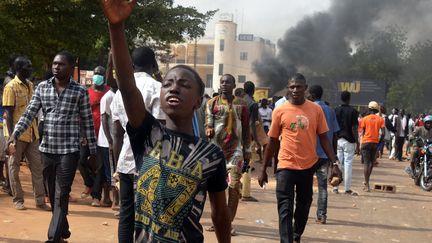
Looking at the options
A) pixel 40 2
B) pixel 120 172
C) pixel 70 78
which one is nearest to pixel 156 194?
pixel 120 172

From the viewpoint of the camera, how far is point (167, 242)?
2865 millimetres

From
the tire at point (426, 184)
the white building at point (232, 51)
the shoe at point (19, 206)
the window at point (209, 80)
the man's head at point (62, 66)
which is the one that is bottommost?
the tire at point (426, 184)

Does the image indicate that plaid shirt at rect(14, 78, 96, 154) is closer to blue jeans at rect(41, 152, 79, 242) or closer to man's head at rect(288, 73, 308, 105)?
blue jeans at rect(41, 152, 79, 242)

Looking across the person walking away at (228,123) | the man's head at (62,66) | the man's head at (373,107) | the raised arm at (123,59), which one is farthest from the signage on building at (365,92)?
the raised arm at (123,59)

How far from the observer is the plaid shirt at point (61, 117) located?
5.93m

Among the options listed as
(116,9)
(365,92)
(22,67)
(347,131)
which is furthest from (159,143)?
(365,92)

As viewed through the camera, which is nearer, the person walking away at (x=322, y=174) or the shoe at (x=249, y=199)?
the person walking away at (x=322, y=174)

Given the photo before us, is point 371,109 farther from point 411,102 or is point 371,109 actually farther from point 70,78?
point 411,102

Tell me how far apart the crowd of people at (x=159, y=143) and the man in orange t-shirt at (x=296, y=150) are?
0.01 m

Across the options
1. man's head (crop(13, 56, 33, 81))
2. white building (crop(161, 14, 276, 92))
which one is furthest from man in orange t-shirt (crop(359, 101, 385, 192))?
white building (crop(161, 14, 276, 92))

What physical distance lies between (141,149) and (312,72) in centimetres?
5018

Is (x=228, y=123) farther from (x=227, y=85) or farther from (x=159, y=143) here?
(x=159, y=143)

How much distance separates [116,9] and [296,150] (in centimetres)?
393

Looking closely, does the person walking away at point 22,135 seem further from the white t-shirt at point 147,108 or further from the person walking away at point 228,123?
the white t-shirt at point 147,108
